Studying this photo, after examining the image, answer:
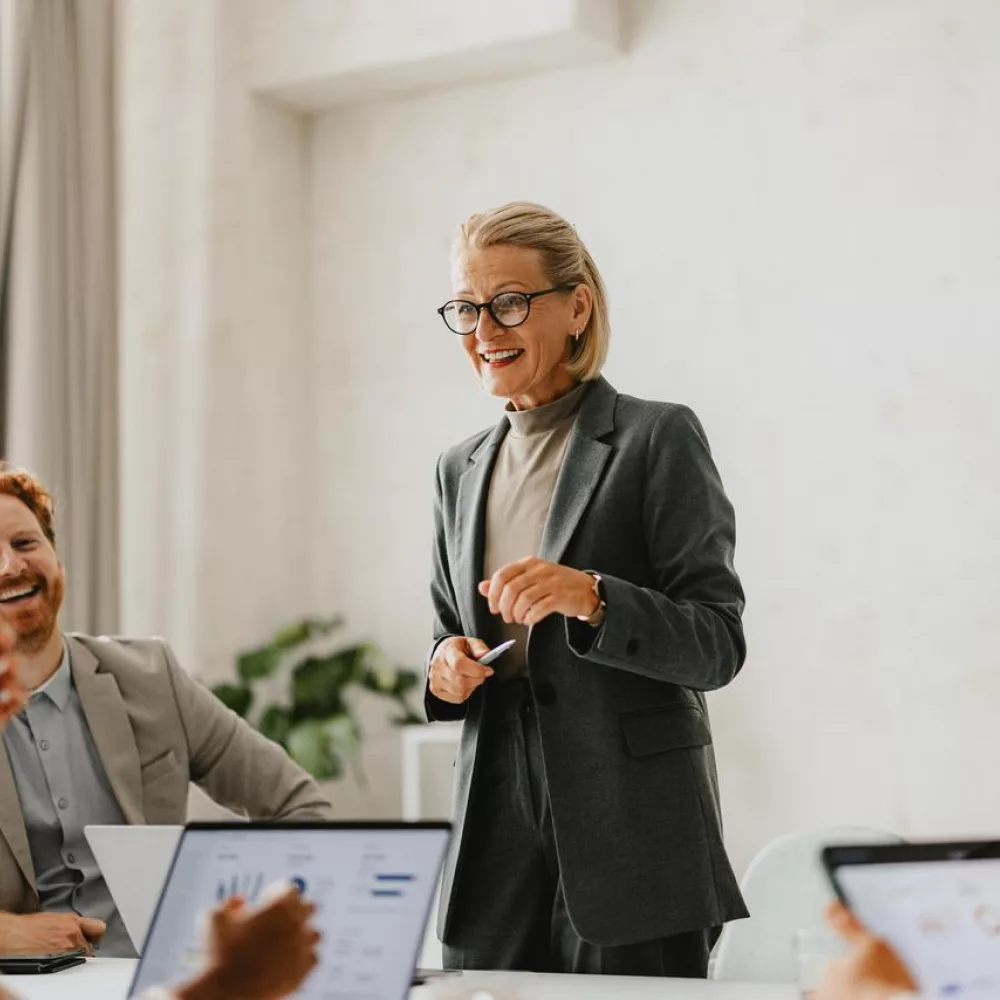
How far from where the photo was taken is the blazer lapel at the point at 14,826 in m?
2.06

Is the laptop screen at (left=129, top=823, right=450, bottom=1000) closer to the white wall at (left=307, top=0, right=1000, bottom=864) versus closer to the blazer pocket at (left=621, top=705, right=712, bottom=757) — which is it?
the blazer pocket at (left=621, top=705, right=712, bottom=757)

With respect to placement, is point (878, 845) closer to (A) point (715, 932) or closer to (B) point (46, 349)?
(A) point (715, 932)

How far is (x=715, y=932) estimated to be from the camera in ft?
5.50

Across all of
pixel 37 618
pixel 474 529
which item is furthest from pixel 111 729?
pixel 474 529

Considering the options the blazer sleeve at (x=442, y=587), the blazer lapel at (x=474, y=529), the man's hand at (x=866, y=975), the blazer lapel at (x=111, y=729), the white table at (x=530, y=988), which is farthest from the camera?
the blazer lapel at (x=111, y=729)

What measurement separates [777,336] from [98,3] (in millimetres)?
2183

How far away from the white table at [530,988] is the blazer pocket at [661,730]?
10.2 inches

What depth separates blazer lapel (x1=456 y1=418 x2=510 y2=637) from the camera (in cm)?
178

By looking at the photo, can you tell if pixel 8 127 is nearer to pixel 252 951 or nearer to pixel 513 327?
pixel 513 327

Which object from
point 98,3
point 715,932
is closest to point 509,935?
point 715,932

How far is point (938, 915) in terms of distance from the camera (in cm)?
105

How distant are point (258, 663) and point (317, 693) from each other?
7.4 inches

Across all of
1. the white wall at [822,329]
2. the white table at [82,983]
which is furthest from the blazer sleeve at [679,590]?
the white wall at [822,329]

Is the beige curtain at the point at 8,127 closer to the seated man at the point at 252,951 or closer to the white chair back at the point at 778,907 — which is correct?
the white chair back at the point at 778,907
